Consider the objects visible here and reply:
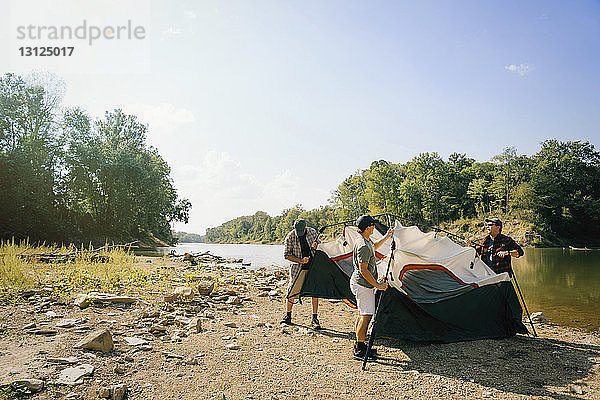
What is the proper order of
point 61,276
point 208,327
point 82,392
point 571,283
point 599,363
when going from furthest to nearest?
point 571,283 → point 61,276 → point 208,327 → point 599,363 → point 82,392

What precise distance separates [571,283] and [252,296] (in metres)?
12.4

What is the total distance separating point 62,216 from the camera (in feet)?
96.6

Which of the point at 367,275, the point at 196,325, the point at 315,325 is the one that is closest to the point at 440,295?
the point at 367,275

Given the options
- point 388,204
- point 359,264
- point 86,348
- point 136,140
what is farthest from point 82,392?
point 388,204

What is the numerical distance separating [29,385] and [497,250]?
7.21 metres

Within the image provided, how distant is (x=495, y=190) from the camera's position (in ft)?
191

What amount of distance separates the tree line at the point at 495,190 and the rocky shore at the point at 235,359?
157 ft

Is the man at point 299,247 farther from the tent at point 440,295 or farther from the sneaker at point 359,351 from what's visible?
the sneaker at point 359,351

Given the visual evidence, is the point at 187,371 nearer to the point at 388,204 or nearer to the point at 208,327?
the point at 208,327

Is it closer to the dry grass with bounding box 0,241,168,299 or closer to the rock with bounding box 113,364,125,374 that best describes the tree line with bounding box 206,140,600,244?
the dry grass with bounding box 0,241,168,299

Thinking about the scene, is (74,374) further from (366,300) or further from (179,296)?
(179,296)

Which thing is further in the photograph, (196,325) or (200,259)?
(200,259)

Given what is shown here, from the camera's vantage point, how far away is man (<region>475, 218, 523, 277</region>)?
671 centimetres

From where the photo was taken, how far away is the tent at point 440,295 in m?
6.00
